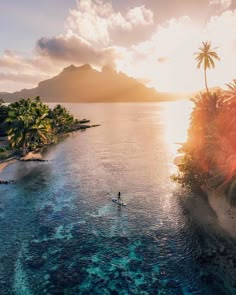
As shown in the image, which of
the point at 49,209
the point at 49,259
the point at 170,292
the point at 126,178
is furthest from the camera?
the point at 126,178

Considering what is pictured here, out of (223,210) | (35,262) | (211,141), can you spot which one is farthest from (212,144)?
(35,262)

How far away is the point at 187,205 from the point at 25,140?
6797 cm

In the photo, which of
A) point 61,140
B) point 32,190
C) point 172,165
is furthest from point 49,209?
point 61,140

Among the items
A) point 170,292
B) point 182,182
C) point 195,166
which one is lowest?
point 170,292

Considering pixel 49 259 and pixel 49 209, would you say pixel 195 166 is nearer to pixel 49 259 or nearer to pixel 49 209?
pixel 49 209

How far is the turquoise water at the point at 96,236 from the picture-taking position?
3466 cm

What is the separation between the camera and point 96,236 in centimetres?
4544

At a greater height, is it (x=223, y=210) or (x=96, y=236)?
(x=223, y=210)

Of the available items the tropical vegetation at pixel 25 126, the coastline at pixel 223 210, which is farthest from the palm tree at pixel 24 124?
the coastline at pixel 223 210

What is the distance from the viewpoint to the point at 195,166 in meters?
68.5

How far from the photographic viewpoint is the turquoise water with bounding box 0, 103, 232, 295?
34656 mm

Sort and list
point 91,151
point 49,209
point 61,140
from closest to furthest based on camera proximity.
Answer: point 49,209, point 91,151, point 61,140

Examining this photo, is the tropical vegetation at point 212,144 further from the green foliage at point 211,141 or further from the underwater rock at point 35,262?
the underwater rock at point 35,262

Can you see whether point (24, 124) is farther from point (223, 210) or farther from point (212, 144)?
point (223, 210)
